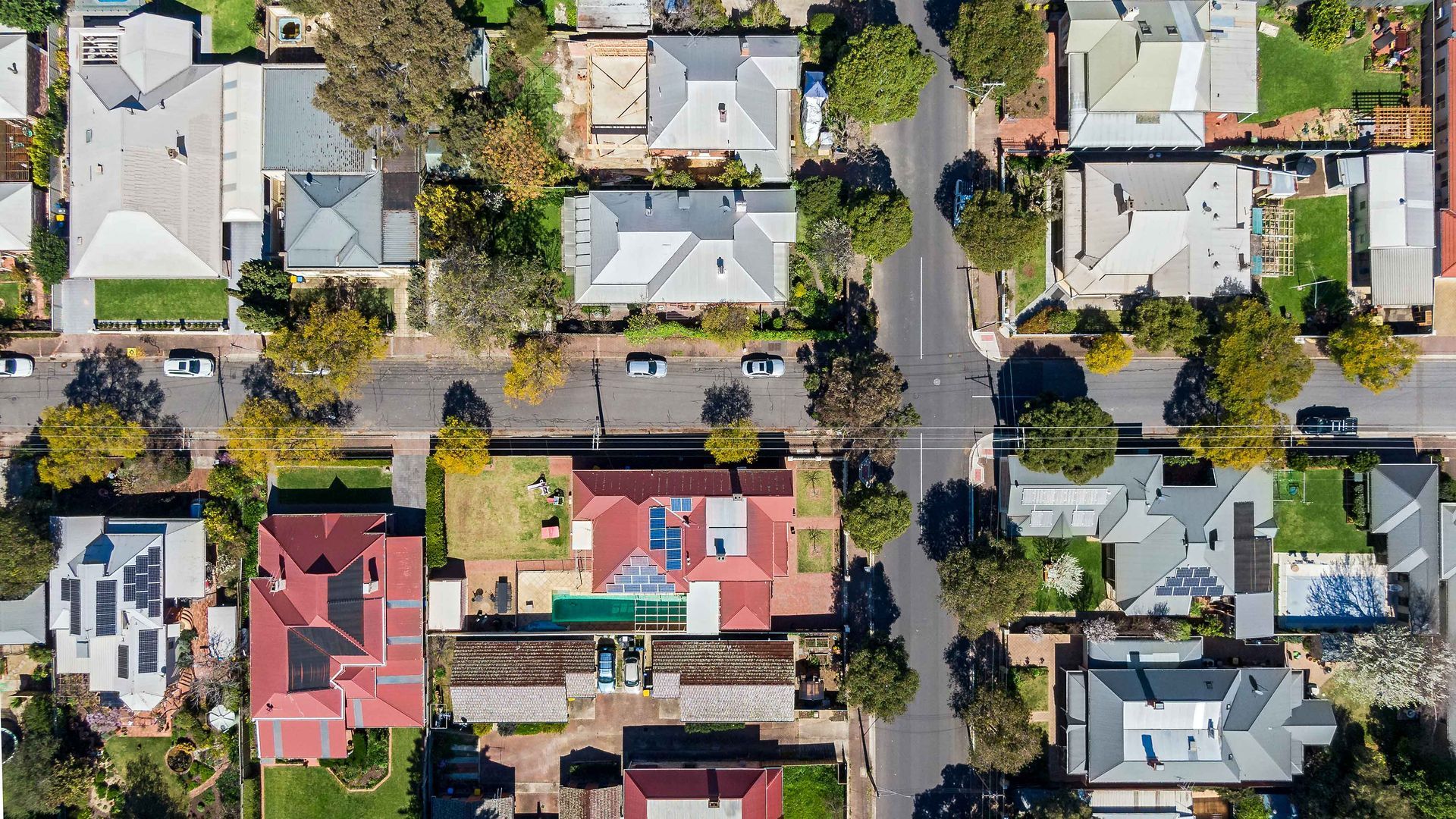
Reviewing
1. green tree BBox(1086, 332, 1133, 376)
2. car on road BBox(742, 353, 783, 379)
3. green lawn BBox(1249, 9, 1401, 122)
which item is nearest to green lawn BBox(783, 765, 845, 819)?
car on road BBox(742, 353, 783, 379)

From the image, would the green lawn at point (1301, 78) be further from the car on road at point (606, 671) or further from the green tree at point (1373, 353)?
the car on road at point (606, 671)

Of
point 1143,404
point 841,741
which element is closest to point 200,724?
point 841,741

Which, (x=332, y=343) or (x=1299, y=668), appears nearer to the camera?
(x=332, y=343)

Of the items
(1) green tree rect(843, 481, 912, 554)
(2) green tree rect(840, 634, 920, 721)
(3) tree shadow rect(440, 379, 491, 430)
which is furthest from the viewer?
(3) tree shadow rect(440, 379, 491, 430)

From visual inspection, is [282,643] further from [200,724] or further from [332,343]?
[332,343]

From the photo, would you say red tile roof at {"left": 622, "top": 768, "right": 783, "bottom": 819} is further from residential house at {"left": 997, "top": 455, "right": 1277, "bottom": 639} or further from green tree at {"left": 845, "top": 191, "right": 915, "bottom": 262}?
green tree at {"left": 845, "top": 191, "right": 915, "bottom": 262}

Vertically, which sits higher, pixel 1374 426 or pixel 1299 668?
pixel 1374 426

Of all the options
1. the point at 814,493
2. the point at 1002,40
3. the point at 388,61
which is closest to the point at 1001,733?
the point at 814,493

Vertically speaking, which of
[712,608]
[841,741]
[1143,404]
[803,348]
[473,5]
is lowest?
[841,741]
